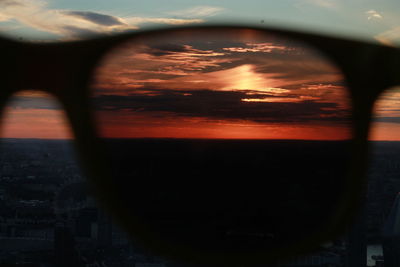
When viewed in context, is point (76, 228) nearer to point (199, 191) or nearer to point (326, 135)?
point (199, 191)

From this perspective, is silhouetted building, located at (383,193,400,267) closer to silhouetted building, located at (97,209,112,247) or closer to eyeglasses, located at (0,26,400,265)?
eyeglasses, located at (0,26,400,265)

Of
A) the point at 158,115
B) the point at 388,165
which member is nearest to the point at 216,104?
the point at 158,115

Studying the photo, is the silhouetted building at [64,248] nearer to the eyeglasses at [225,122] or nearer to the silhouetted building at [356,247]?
the eyeglasses at [225,122]

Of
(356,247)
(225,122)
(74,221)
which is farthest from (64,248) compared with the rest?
(356,247)

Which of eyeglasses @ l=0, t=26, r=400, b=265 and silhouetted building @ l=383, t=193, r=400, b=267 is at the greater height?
eyeglasses @ l=0, t=26, r=400, b=265

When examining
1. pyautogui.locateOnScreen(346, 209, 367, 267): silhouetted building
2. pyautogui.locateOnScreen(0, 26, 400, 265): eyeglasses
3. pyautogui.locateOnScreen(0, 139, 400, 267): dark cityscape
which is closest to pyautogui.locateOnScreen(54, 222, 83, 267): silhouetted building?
pyautogui.locateOnScreen(0, 139, 400, 267): dark cityscape

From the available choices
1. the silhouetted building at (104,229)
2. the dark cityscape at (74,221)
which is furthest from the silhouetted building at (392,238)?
the silhouetted building at (104,229)
